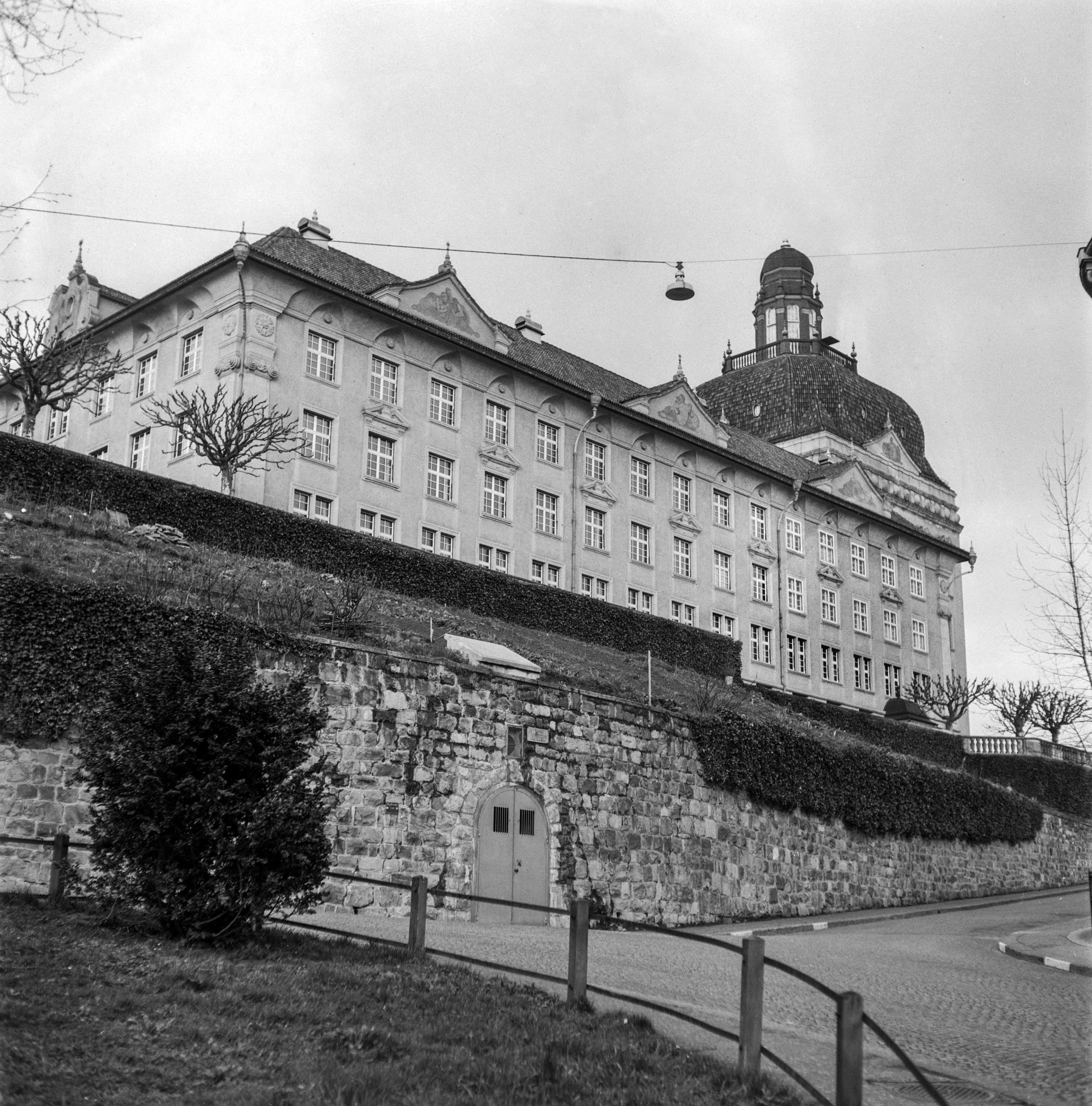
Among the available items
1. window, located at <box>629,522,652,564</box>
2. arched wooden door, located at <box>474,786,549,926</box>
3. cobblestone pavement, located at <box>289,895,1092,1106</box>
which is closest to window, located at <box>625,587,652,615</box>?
window, located at <box>629,522,652,564</box>

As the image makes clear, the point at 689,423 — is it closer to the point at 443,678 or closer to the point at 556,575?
the point at 556,575

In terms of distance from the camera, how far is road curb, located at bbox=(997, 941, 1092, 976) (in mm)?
17594

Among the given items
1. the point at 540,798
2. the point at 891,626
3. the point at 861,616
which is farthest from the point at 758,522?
the point at 540,798


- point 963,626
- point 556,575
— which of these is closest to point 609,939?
point 556,575

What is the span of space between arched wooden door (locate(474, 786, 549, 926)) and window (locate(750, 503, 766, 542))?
1328 inches

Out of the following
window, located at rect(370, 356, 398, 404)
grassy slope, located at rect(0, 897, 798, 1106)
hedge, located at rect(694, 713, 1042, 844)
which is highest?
window, located at rect(370, 356, 398, 404)

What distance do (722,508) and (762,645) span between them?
5648mm

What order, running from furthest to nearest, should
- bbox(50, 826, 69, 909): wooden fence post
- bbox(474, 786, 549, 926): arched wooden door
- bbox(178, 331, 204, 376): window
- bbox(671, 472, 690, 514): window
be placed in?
1. bbox(671, 472, 690, 514): window
2. bbox(178, 331, 204, 376): window
3. bbox(474, 786, 549, 926): arched wooden door
4. bbox(50, 826, 69, 909): wooden fence post

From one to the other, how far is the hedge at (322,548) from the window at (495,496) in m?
Result: 5.67

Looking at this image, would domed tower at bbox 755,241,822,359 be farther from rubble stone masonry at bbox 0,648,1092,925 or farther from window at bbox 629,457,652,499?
rubble stone masonry at bbox 0,648,1092,925

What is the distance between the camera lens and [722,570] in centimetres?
5391

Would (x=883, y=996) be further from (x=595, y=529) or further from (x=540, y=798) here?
(x=595, y=529)

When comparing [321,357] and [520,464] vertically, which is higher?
[321,357]

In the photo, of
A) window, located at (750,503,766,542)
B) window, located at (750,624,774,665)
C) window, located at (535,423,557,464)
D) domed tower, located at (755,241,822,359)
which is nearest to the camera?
window, located at (535,423,557,464)
